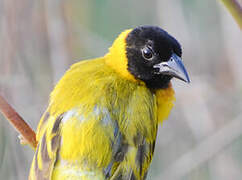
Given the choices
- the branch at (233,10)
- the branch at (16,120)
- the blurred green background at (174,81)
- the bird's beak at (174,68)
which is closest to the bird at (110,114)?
the bird's beak at (174,68)

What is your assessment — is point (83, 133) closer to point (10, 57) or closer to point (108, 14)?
point (10, 57)

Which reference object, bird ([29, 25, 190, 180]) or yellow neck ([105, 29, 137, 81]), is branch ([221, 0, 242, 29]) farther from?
yellow neck ([105, 29, 137, 81])

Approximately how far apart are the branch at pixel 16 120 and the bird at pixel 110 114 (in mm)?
153

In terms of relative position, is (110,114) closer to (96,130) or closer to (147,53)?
(96,130)

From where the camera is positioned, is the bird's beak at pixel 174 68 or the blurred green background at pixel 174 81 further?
the blurred green background at pixel 174 81

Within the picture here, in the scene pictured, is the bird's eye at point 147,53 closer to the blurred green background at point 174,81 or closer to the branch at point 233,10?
the blurred green background at point 174,81

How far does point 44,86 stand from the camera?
3.69m

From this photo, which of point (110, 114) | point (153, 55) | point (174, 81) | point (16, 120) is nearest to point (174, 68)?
point (153, 55)

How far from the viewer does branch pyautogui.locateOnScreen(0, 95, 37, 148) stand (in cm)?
190

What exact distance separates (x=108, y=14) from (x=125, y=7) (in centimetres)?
48

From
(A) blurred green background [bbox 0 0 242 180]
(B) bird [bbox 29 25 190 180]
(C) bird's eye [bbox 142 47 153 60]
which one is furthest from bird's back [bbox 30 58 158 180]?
(A) blurred green background [bbox 0 0 242 180]

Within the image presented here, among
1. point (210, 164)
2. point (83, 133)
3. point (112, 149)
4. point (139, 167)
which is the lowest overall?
point (210, 164)

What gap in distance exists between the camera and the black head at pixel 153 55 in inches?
106

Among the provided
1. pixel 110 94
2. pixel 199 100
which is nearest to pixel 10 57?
pixel 110 94
